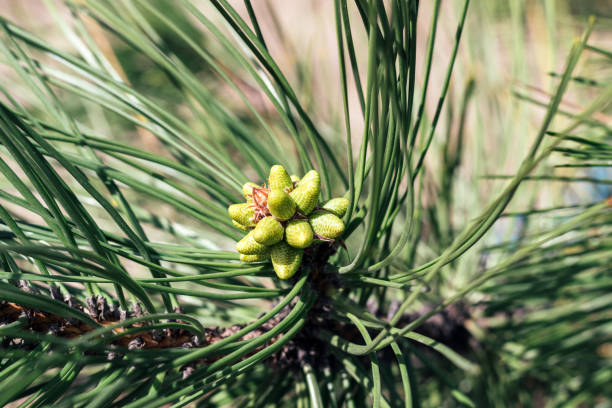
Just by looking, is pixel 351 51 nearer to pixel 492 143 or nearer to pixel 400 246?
pixel 400 246

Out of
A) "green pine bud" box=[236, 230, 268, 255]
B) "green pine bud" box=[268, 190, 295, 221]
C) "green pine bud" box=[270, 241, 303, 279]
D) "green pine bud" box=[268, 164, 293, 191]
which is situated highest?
"green pine bud" box=[268, 164, 293, 191]

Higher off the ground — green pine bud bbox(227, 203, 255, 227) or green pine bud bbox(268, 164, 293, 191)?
green pine bud bbox(268, 164, 293, 191)

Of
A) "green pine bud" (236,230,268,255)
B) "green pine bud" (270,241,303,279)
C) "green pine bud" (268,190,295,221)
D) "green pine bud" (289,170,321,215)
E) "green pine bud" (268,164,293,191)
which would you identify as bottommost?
"green pine bud" (270,241,303,279)

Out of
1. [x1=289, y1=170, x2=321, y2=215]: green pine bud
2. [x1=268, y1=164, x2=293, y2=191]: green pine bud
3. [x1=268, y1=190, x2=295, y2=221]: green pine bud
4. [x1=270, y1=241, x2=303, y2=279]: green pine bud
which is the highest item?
[x1=268, y1=164, x2=293, y2=191]: green pine bud

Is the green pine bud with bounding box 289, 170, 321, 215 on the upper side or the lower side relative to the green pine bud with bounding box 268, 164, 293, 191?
lower

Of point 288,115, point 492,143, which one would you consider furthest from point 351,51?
point 492,143
